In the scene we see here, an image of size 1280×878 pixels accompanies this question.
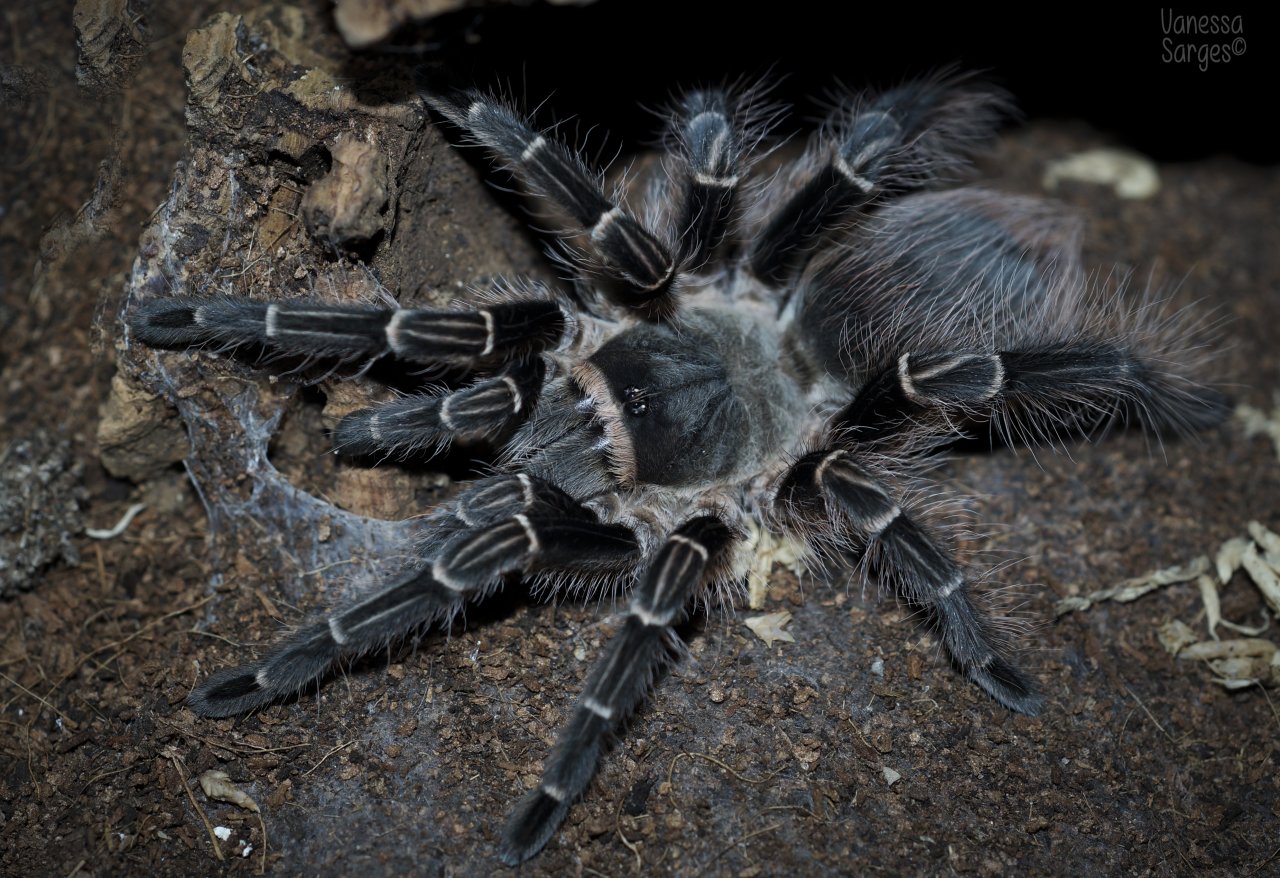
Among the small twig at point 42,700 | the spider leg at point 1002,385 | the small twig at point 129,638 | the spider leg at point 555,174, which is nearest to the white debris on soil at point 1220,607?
the spider leg at point 1002,385

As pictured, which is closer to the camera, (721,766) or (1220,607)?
(721,766)

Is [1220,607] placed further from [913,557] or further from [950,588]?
[913,557]

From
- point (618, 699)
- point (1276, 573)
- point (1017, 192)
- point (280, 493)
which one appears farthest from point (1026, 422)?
point (280, 493)

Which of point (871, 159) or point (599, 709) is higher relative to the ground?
point (871, 159)

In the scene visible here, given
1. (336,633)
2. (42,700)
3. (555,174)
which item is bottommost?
(42,700)

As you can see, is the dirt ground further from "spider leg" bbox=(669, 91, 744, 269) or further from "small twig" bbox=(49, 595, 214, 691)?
"spider leg" bbox=(669, 91, 744, 269)

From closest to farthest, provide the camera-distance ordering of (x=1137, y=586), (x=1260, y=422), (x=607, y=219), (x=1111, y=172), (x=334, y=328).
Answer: (x=334, y=328) < (x=607, y=219) < (x=1137, y=586) < (x=1260, y=422) < (x=1111, y=172)

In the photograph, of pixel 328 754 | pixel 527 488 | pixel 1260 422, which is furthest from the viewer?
pixel 1260 422

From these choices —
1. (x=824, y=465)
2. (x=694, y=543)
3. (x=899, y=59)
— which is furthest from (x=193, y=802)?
(x=899, y=59)
